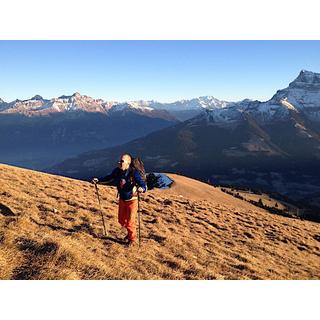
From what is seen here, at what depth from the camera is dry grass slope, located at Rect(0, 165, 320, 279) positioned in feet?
37.2

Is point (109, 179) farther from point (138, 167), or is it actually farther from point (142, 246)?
point (142, 246)

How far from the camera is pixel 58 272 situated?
1039cm

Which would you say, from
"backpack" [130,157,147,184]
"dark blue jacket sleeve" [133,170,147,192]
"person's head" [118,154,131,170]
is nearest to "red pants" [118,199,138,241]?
"dark blue jacket sleeve" [133,170,147,192]

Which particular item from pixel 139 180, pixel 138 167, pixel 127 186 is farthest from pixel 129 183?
pixel 138 167

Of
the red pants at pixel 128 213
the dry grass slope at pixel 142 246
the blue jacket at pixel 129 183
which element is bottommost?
the dry grass slope at pixel 142 246

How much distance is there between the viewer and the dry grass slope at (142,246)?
37.2 ft

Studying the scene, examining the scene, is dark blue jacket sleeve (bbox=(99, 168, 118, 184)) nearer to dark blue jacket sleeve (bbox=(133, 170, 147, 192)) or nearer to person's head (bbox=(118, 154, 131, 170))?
person's head (bbox=(118, 154, 131, 170))

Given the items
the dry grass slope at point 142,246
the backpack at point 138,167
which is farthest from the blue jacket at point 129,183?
the dry grass slope at point 142,246

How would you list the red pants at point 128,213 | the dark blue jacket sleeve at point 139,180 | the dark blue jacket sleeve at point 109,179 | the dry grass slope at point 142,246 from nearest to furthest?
the dry grass slope at point 142,246 < the dark blue jacket sleeve at point 139,180 < the red pants at point 128,213 < the dark blue jacket sleeve at point 109,179

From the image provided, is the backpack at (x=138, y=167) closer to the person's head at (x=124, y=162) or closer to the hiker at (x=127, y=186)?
the hiker at (x=127, y=186)

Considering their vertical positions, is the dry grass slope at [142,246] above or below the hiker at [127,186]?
below

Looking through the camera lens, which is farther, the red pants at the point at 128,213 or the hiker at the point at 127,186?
the red pants at the point at 128,213

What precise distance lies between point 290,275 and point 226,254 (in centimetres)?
287

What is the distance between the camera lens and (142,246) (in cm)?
1486
